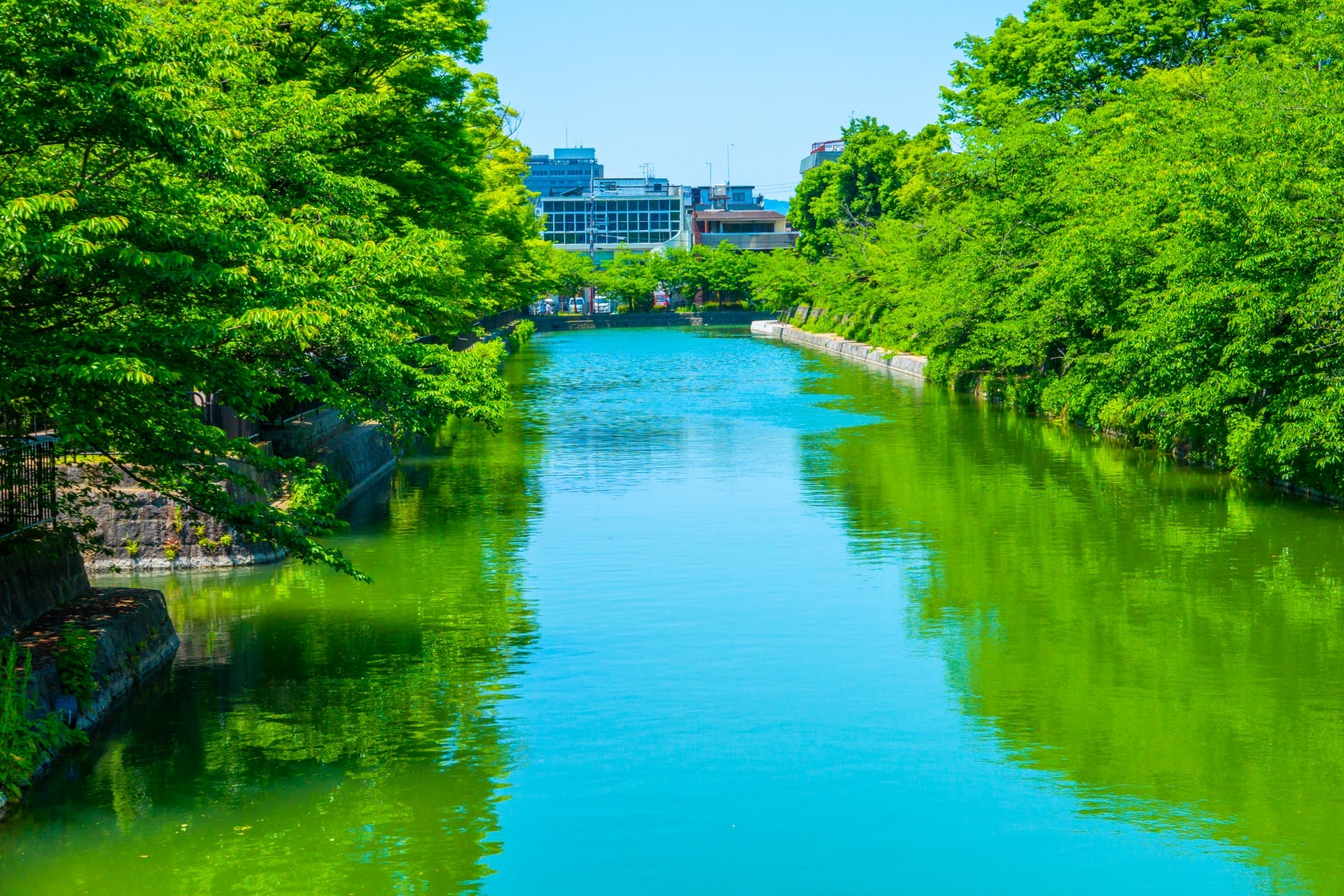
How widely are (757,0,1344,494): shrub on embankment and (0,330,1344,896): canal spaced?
2813mm

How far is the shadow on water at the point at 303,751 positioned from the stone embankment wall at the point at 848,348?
43.4 meters

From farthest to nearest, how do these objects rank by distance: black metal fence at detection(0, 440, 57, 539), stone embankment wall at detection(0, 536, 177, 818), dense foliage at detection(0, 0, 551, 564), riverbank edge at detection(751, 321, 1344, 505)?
1. riverbank edge at detection(751, 321, 1344, 505)
2. black metal fence at detection(0, 440, 57, 539)
3. stone embankment wall at detection(0, 536, 177, 818)
4. dense foliage at detection(0, 0, 551, 564)

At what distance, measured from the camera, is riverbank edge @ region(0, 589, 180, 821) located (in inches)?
543

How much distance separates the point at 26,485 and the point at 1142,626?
1492 centimetres

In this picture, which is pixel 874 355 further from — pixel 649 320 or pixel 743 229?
pixel 743 229

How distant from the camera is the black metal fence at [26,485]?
15906 millimetres

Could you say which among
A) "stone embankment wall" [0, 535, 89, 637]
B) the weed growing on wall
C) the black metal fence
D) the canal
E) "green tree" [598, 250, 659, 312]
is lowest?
the canal

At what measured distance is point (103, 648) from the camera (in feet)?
50.1

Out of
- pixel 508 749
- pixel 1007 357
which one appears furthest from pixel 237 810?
pixel 1007 357

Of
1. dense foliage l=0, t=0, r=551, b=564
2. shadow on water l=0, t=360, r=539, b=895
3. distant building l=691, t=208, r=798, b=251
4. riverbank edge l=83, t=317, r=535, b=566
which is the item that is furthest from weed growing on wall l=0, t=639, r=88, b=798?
distant building l=691, t=208, r=798, b=251

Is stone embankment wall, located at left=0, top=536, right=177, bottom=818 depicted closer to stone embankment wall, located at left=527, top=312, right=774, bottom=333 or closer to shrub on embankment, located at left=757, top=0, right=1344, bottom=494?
shrub on embankment, located at left=757, top=0, right=1344, bottom=494

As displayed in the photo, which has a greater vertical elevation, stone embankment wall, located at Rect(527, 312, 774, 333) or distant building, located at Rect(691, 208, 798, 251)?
distant building, located at Rect(691, 208, 798, 251)

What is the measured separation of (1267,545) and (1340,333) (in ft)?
14.1

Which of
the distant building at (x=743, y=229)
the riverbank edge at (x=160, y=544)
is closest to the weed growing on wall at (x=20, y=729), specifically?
the riverbank edge at (x=160, y=544)
